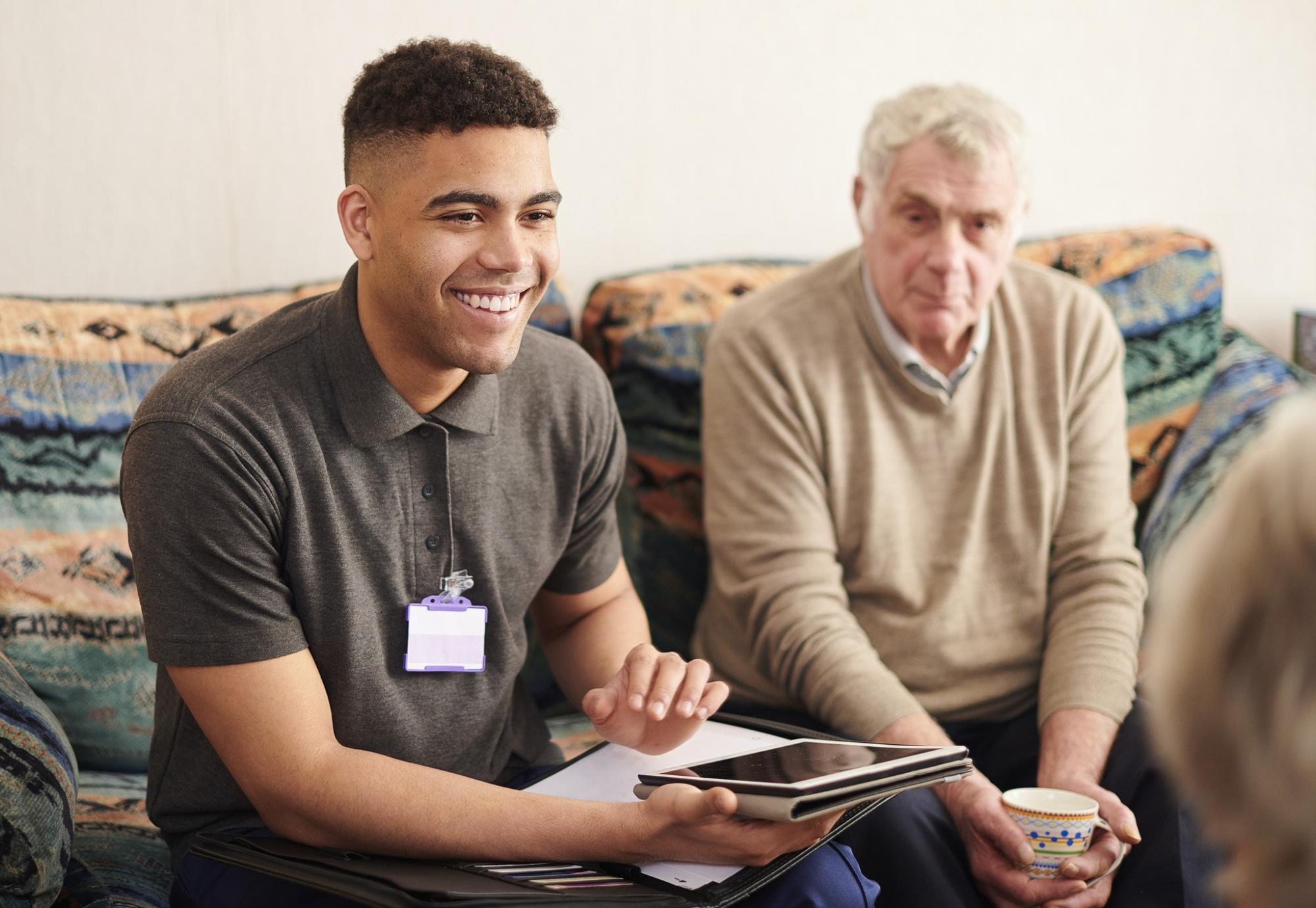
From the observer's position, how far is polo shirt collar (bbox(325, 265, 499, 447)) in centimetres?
131

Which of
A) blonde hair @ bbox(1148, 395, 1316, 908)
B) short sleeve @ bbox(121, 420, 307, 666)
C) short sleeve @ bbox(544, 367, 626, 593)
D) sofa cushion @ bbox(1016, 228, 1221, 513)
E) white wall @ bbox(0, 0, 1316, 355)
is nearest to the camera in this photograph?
blonde hair @ bbox(1148, 395, 1316, 908)

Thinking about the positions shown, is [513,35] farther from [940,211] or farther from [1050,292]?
[1050,292]

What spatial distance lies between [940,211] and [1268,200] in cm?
141

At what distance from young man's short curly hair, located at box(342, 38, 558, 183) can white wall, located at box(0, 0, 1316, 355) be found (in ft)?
2.93

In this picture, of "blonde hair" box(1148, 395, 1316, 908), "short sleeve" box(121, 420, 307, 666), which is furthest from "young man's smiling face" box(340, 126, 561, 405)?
"blonde hair" box(1148, 395, 1316, 908)

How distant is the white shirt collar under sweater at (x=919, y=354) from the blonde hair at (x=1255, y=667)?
1.26m

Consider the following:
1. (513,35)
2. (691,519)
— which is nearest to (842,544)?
(691,519)

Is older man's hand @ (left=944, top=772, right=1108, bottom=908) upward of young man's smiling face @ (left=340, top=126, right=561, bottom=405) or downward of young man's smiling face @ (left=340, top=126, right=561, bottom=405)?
downward

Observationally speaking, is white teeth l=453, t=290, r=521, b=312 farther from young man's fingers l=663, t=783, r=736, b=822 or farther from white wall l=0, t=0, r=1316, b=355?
white wall l=0, t=0, r=1316, b=355

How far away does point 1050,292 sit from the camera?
2.00 metres

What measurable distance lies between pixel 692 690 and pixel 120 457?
1.00 metres

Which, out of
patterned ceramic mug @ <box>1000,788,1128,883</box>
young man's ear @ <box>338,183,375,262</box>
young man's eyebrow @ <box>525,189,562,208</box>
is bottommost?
patterned ceramic mug @ <box>1000,788,1128,883</box>

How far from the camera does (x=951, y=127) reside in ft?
5.92

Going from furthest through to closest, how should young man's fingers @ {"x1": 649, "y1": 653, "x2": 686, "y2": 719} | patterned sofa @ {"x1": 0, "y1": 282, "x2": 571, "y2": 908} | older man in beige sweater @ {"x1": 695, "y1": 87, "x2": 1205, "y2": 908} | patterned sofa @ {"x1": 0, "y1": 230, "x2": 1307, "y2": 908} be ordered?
A: older man in beige sweater @ {"x1": 695, "y1": 87, "x2": 1205, "y2": 908} < patterned sofa @ {"x1": 0, "y1": 282, "x2": 571, "y2": 908} < patterned sofa @ {"x1": 0, "y1": 230, "x2": 1307, "y2": 908} < young man's fingers @ {"x1": 649, "y1": 653, "x2": 686, "y2": 719}
